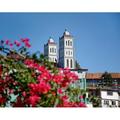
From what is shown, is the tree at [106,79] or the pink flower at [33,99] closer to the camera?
the pink flower at [33,99]

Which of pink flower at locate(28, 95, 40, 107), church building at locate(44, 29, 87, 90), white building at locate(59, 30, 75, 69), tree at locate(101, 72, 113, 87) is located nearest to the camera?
pink flower at locate(28, 95, 40, 107)

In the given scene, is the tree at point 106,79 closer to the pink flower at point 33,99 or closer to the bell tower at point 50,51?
the bell tower at point 50,51

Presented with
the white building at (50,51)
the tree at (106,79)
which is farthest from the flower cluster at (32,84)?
the tree at (106,79)

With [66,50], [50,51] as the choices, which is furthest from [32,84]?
[66,50]

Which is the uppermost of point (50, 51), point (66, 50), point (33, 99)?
point (66, 50)

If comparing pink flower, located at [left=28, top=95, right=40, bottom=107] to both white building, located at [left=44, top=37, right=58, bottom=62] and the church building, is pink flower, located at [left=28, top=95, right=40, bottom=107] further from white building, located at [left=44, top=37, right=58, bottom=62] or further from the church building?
white building, located at [left=44, top=37, right=58, bottom=62]

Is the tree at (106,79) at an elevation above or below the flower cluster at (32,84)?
above

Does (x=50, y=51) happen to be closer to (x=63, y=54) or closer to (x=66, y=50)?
(x=66, y=50)

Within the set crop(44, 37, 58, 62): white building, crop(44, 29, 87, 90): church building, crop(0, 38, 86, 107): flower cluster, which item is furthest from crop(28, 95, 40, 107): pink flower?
crop(44, 37, 58, 62): white building

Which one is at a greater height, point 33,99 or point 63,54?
point 63,54
